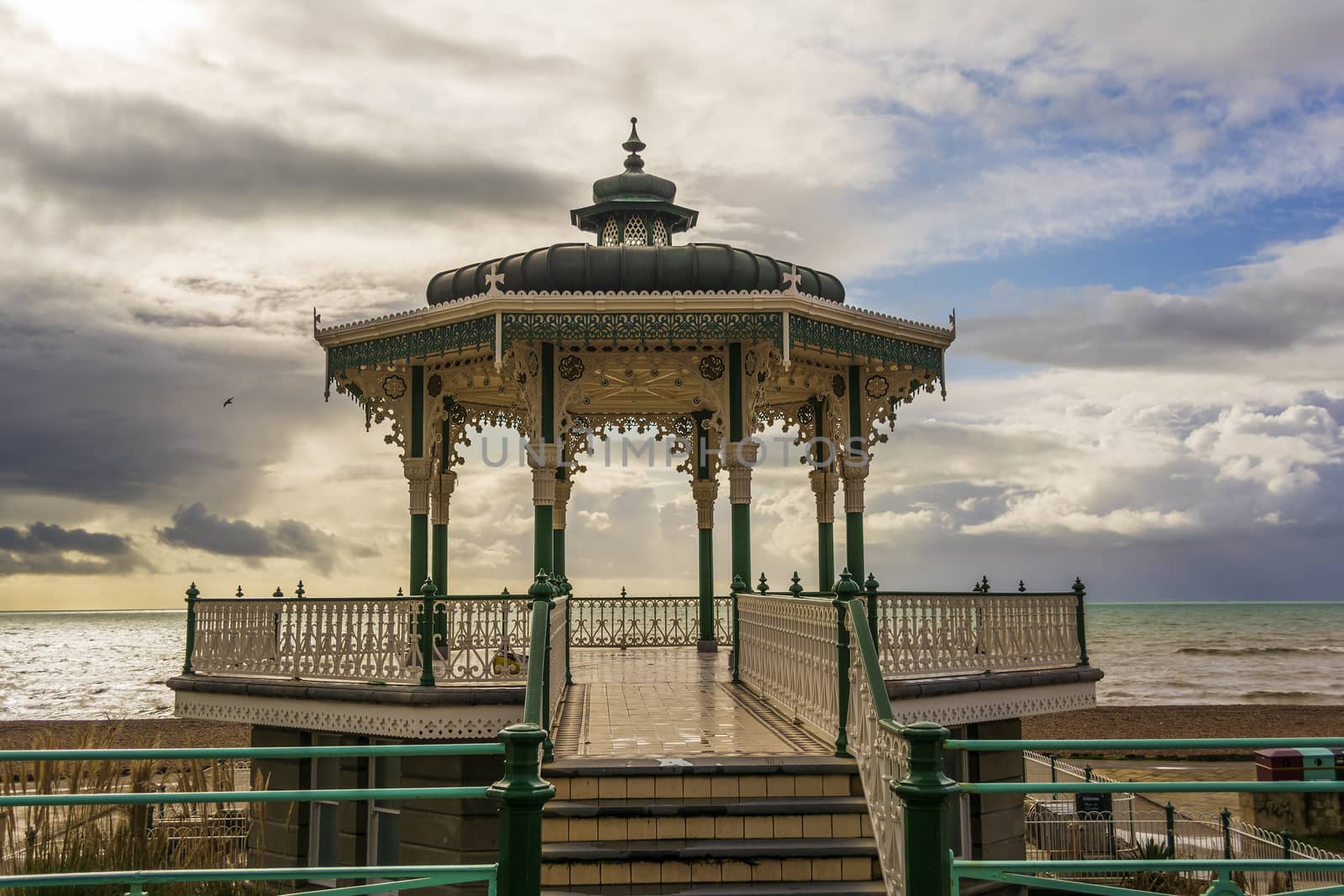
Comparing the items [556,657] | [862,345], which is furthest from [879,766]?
[862,345]

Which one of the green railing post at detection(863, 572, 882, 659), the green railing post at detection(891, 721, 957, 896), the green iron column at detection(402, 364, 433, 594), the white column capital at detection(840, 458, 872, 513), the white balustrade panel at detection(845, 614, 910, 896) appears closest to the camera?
the green railing post at detection(891, 721, 957, 896)

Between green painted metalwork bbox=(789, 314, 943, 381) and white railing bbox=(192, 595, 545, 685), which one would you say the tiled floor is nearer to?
white railing bbox=(192, 595, 545, 685)

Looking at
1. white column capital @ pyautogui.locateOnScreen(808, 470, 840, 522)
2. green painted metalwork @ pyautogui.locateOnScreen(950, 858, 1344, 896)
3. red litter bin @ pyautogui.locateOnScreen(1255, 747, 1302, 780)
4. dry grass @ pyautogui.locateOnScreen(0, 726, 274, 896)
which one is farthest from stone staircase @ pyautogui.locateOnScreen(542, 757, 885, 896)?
red litter bin @ pyautogui.locateOnScreen(1255, 747, 1302, 780)

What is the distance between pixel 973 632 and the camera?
38.9 ft

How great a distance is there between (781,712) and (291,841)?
6184mm

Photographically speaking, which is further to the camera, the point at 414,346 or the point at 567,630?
the point at 414,346

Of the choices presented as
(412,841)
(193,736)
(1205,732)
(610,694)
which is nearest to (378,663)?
(412,841)

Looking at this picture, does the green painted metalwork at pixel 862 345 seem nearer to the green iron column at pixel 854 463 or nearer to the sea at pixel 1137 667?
the green iron column at pixel 854 463

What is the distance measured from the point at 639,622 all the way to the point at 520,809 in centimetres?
1581

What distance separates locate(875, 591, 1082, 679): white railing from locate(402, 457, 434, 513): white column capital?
791 centimetres

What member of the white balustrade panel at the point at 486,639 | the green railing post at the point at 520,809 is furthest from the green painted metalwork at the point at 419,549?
the green railing post at the point at 520,809

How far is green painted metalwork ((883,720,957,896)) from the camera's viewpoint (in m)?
4.86

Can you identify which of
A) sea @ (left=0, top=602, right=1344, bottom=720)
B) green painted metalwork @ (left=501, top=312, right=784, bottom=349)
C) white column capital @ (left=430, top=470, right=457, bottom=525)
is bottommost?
sea @ (left=0, top=602, right=1344, bottom=720)

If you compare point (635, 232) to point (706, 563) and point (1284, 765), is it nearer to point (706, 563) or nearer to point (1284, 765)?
point (706, 563)
